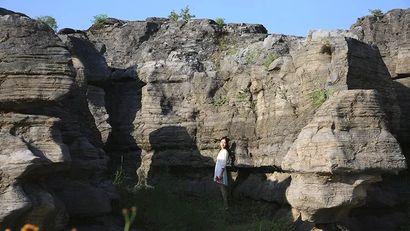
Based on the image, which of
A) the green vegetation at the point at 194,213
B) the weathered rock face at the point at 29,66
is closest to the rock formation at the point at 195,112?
the weathered rock face at the point at 29,66

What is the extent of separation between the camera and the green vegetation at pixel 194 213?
387 inches

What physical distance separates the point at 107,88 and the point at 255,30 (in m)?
3.87

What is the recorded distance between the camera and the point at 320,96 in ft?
33.1

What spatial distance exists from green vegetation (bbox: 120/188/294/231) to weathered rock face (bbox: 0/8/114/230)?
4.65ft

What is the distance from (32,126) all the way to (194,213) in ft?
11.6

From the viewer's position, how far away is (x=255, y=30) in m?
14.5

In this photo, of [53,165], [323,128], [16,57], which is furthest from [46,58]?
[323,128]

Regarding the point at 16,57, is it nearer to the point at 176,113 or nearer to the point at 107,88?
the point at 176,113

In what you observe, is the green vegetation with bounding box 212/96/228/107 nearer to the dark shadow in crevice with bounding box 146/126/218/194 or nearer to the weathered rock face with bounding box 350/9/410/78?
the dark shadow in crevice with bounding box 146/126/218/194

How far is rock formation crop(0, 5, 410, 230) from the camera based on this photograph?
7910mm

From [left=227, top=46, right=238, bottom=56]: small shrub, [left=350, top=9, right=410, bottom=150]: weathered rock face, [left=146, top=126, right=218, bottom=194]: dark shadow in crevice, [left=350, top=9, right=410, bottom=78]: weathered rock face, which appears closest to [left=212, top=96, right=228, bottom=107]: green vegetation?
[left=146, top=126, right=218, bottom=194]: dark shadow in crevice

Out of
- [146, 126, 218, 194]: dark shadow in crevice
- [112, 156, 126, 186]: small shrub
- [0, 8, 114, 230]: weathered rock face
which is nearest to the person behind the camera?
[0, 8, 114, 230]: weathered rock face

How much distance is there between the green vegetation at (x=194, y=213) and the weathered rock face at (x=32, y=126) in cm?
142

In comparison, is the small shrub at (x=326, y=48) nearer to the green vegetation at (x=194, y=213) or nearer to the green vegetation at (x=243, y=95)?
the green vegetation at (x=243, y=95)
